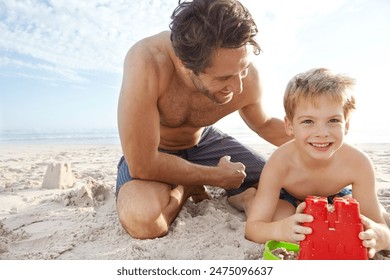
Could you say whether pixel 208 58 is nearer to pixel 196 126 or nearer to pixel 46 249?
pixel 196 126

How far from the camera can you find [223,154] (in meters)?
2.00

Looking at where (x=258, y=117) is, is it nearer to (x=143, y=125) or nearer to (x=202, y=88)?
(x=202, y=88)

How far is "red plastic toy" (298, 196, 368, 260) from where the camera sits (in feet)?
3.16

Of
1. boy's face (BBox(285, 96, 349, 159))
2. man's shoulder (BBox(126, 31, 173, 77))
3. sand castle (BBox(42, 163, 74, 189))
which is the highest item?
man's shoulder (BBox(126, 31, 173, 77))

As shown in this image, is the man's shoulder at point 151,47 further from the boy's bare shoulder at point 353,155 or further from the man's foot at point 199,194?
the boy's bare shoulder at point 353,155

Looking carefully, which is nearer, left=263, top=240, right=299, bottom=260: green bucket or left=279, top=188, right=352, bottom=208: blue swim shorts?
left=263, top=240, right=299, bottom=260: green bucket

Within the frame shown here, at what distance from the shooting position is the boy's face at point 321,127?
1.24 metres

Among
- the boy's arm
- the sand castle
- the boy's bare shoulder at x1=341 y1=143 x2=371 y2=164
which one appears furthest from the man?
the sand castle

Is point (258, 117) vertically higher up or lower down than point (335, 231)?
higher up

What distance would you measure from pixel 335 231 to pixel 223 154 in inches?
41.6

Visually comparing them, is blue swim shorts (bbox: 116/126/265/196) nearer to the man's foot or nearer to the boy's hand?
the man's foot

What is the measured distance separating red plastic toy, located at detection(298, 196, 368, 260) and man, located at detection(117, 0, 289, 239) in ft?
2.05

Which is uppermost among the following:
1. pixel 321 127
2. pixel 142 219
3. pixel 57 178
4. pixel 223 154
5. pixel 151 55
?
pixel 151 55

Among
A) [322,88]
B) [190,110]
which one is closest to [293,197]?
→ [322,88]
